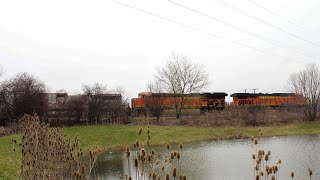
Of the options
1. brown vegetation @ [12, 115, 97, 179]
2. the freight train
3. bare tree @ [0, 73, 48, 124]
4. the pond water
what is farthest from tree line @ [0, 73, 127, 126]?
brown vegetation @ [12, 115, 97, 179]

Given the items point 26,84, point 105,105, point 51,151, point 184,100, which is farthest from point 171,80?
point 51,151

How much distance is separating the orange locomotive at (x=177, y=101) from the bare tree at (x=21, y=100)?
1153cm

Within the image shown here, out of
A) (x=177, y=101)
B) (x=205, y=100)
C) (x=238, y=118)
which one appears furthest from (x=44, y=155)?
(x=205, y=100)

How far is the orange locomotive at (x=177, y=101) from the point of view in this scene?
148 feet

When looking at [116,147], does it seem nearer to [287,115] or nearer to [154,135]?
[154,135]

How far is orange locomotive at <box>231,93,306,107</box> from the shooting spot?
4869cm

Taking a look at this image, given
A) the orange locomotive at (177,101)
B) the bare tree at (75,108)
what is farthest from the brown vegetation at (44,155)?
the orange locomotive at (177,101)


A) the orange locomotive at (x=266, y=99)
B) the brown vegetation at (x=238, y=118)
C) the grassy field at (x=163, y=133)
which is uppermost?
the orange locomotive at (x=266, y=99)

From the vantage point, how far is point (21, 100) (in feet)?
122

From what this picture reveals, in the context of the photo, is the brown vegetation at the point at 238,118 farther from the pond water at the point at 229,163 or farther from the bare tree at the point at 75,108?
the pond water at the point at 229,163

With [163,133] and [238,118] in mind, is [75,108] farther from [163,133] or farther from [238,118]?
[238,118]

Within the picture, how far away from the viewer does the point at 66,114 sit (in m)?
39.2

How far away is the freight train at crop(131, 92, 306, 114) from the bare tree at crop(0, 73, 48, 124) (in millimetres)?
11534

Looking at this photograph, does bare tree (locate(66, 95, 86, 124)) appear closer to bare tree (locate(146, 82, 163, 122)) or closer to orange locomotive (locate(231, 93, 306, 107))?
bare tree (locate(146, 82, 163, 122))
